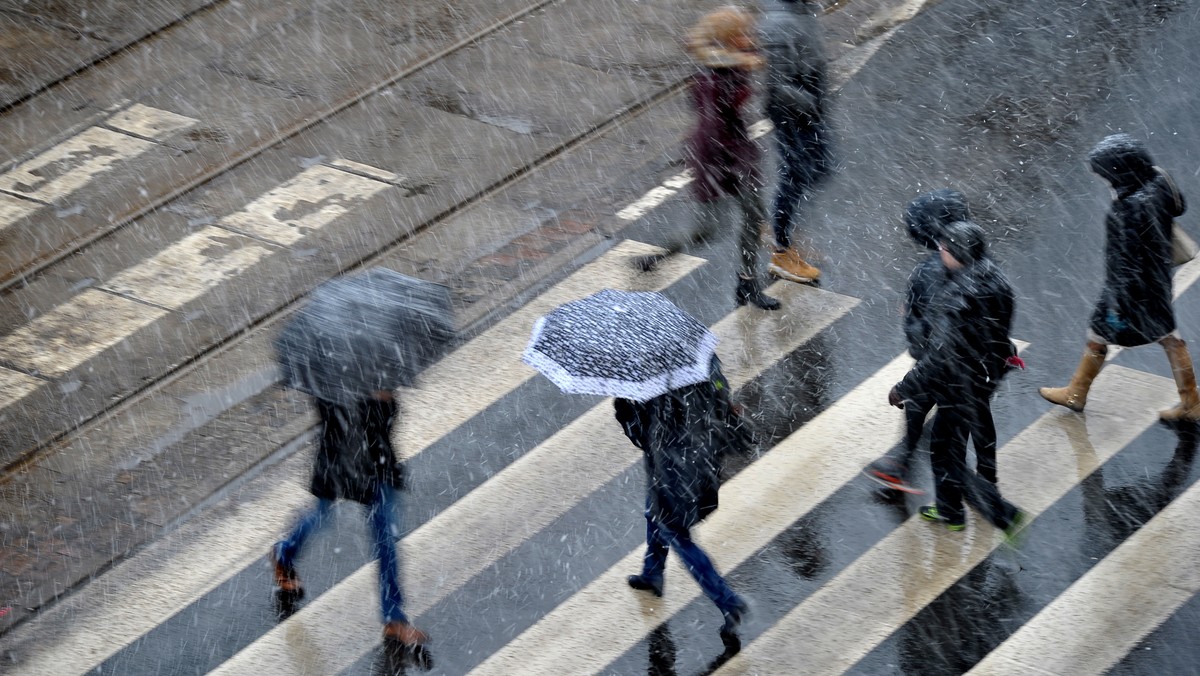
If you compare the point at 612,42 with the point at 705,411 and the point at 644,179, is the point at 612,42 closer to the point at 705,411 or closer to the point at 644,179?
the point at 644,179

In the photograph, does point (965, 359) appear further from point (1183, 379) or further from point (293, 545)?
point (293, 545)

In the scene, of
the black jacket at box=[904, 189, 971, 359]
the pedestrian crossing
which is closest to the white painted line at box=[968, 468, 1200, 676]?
the pedestrian crossing

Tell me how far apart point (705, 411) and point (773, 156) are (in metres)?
4.75

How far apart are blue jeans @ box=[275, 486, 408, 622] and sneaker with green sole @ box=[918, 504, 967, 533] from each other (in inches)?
100

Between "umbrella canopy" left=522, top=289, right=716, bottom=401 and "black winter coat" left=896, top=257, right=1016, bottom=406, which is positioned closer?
"umbrella canopy" left=522, top=289, right=716, bottom=401

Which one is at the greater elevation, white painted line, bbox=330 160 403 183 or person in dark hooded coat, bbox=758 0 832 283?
person in dark hooded coat, bbox=758 0 832 283

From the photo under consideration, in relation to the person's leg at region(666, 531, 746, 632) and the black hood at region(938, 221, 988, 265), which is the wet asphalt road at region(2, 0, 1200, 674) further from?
the black hood at region(938, 221, 988, 265)

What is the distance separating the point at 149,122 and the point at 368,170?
2013 millimetres

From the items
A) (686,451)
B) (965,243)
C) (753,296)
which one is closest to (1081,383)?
(965,243)

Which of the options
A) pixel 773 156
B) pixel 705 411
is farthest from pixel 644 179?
pixel 705 411

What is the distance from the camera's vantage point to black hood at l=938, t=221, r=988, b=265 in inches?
246

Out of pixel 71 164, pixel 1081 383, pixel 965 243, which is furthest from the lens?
pixel 71 164

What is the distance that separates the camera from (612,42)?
11984mm

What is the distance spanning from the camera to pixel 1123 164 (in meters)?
7.04
